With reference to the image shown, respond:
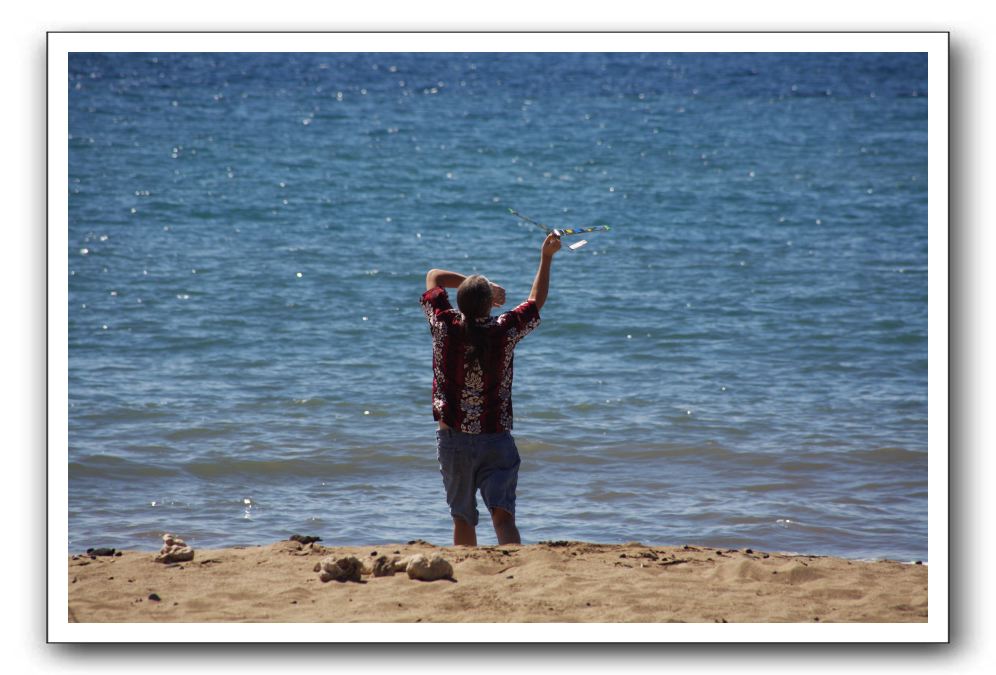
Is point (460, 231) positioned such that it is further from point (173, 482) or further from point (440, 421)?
point (440, 421)

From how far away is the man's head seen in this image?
4.83 meters

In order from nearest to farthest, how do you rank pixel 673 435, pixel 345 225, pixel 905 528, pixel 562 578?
pixel 562 578
pixel 905 528
pixel 673 435
pixel 345 225

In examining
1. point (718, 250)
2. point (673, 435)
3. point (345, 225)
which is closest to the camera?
point (673, 435)

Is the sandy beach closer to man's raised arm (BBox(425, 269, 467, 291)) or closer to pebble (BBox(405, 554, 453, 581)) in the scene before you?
pebble (BBox(405, 554, 453, 581))

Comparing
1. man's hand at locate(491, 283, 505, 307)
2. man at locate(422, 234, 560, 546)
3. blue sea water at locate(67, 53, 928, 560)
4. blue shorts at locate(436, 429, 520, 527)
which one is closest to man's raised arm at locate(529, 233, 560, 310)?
man at locate(422, 234, 560, 546)

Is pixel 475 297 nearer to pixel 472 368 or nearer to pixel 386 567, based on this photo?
pixel 472 368

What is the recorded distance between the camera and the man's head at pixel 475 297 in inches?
190

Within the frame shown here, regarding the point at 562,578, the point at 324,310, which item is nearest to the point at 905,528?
the point at 562,578

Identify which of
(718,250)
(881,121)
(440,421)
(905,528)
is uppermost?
(881,121)

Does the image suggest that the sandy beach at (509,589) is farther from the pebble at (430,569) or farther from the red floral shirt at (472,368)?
the red floral shirt at (472,368)

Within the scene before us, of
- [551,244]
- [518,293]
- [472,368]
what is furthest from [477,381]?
[518,293]
